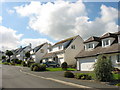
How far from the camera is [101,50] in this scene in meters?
27.8

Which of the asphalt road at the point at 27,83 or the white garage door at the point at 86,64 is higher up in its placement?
the white garage door at the point at 86,64

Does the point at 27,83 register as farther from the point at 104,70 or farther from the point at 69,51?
the point at 69,51

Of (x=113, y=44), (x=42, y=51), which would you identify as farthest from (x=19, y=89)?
(x=42, y=51)

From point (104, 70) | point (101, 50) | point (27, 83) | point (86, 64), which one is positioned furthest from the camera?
point (86, 64)

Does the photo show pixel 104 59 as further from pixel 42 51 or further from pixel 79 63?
pixel 42 51

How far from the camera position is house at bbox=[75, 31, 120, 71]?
2488 cm

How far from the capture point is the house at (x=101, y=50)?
24.9 metres

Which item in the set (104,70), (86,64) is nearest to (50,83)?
(104,70)

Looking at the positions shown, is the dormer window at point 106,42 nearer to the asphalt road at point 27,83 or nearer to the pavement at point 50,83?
the pavement at point 50,83

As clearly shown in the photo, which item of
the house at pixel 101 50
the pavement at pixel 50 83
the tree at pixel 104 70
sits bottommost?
the pavement at pixel 50 83

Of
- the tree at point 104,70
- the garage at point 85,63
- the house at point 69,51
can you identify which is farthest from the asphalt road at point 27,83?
the house at point 69,51

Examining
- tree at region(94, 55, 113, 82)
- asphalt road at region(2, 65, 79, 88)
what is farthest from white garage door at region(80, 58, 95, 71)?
asphalt road at region(2, 65, 79, 88)

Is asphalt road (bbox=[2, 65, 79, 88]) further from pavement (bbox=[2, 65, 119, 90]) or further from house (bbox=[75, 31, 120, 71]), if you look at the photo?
house (bbox=[75, 31, 120, 71])

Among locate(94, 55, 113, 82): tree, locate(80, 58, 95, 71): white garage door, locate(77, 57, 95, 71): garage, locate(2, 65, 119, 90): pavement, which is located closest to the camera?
locate(2, 65, 119, 90): pavement
